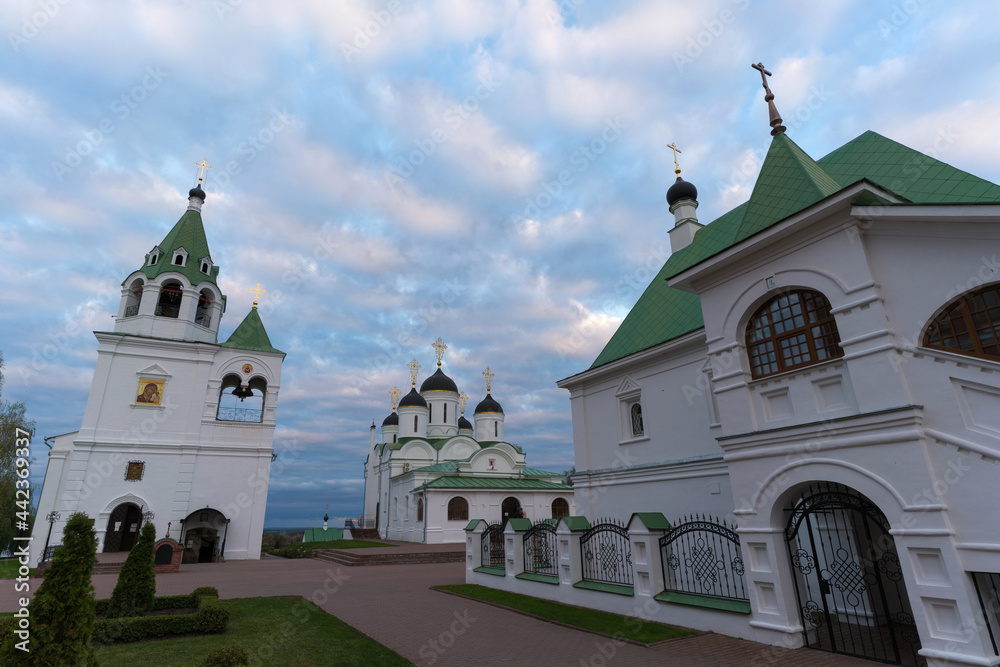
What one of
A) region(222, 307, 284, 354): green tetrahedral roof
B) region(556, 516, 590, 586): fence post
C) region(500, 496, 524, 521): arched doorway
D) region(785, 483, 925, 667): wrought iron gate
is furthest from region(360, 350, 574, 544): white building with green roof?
region(785, 483, 925, 667): wrought iron gate

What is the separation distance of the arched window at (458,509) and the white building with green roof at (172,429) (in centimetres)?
1130

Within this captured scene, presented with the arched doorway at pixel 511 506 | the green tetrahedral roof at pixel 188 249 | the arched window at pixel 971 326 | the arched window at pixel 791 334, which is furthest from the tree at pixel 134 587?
the arched doorway at pixel 511 506

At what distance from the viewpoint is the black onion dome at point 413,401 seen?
4478 cm

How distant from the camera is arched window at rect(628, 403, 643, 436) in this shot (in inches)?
568

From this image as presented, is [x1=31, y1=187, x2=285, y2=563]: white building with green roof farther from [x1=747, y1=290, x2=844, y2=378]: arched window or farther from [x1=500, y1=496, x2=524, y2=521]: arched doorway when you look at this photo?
[x1=747, y1=290, x2=844, y2=378]: arched window

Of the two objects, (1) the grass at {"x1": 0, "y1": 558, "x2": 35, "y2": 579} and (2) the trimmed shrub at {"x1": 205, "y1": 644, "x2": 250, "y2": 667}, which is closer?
(2) the trimmed shrub at {"x1": 205, "y1": 644, "x2": 250, "y2": 667}

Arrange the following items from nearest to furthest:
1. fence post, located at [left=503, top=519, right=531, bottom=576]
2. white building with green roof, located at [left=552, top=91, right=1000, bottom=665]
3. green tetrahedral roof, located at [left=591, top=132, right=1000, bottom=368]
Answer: white building with green roof, located at [left=552, top=91, right=1000, bottom=665], green tetrahedral roof, located at [left=591, top=132, right=1000, bottom=368], fence post, located at [left=503, top=519, right=531, bottom=576]

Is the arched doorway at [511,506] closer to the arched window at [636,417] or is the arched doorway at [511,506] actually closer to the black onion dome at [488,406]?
the black onion dome at [488,406]

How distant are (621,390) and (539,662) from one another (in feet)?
27.8

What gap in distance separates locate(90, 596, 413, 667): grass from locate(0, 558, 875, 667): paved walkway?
91mm

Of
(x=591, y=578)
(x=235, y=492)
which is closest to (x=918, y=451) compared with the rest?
(x=591, y=578)

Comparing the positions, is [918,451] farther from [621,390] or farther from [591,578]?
[621,390]

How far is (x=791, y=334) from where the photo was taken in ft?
27.2

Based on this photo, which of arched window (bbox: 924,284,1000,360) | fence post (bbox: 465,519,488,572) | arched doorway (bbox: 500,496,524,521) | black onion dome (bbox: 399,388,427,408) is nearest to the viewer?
arched window (bbox: 924,284,1000,360)
